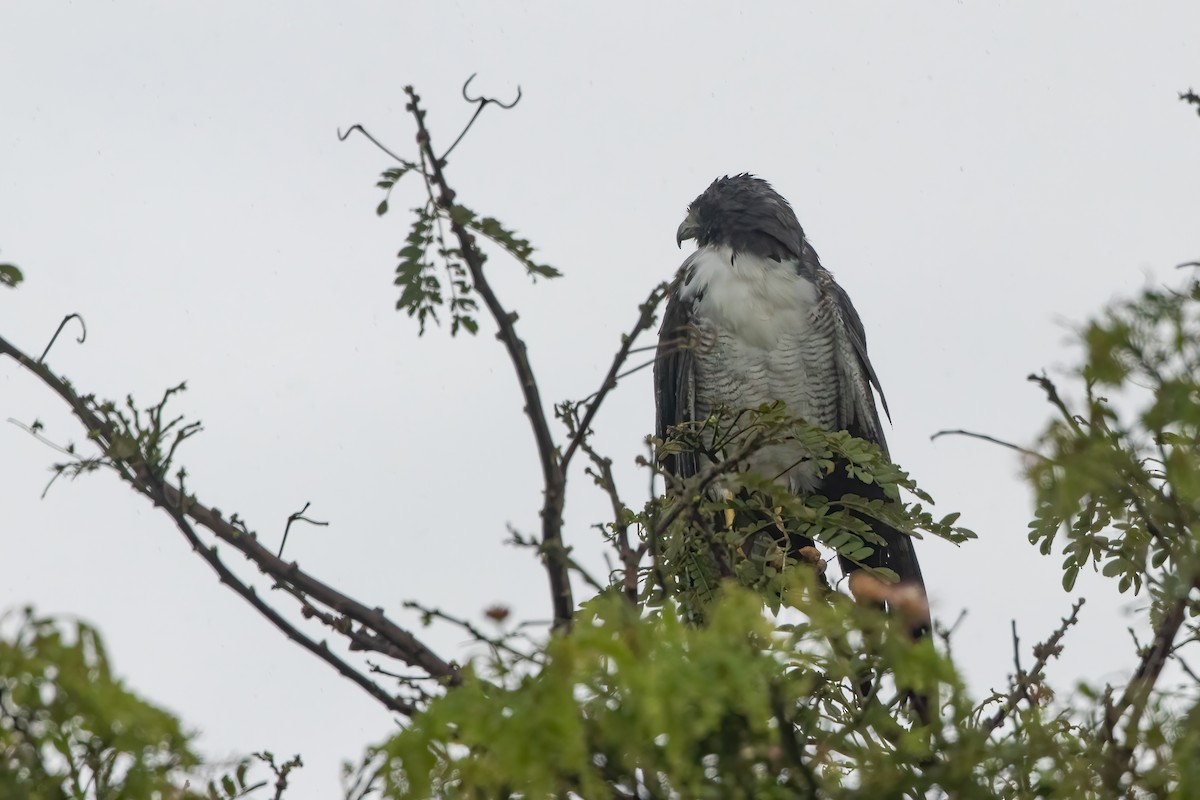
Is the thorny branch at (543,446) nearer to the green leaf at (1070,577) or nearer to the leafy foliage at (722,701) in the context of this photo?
the leafy foliage at (722,701)

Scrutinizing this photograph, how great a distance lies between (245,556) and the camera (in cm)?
303

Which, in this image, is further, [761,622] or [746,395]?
[746,395]

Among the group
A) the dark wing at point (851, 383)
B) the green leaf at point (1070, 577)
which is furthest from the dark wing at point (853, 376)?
the green leaf at point (1070, 577)

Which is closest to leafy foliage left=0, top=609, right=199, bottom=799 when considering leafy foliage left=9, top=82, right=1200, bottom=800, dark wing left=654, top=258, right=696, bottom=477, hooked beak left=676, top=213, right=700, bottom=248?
Result: leafy foliage left=9, top=82, right=1200, bottom=800

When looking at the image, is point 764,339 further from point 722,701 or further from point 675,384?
point 722,701

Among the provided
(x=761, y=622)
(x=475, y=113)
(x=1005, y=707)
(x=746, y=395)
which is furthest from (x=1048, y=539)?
(x=746, y=395)

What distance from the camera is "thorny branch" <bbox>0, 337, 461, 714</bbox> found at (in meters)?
2.91

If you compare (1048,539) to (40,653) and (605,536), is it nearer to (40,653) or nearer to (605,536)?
(605,536)

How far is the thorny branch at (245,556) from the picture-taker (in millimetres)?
2906

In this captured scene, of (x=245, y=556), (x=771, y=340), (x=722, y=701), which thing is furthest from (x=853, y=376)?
(x=722, y=701)

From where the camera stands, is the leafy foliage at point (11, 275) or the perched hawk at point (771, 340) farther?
the perched hawk at point (771, 340)

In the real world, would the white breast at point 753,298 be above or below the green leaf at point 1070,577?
above

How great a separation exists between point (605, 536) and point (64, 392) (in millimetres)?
1499

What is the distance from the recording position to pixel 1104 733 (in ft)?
7.48
